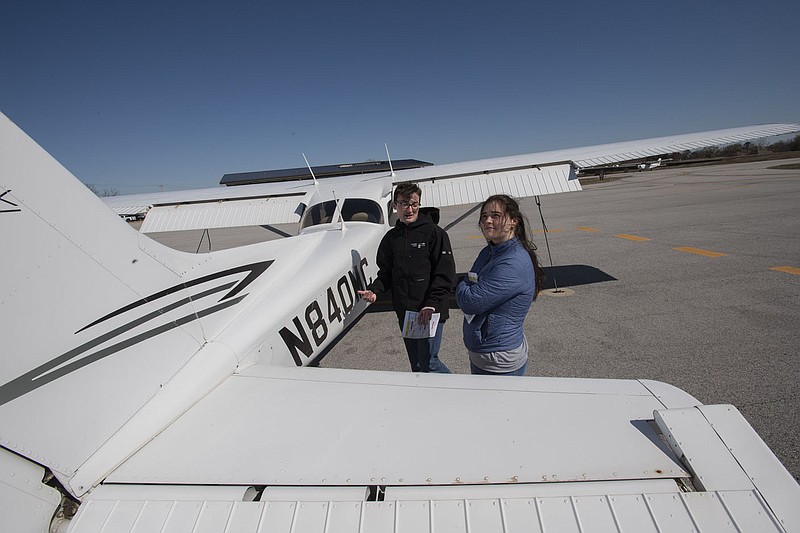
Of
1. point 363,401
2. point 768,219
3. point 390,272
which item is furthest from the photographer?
point 768,219

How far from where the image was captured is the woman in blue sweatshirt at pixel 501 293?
2107 millimetres

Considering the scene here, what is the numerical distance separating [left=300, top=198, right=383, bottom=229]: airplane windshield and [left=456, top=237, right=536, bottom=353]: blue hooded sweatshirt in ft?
10.3

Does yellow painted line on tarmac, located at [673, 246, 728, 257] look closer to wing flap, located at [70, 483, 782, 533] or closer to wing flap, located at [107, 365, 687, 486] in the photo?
wing flap, located at [107, 365, 687, 486]

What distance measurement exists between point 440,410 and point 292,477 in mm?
560

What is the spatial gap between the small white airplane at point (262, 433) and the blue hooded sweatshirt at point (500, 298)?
2.11ft

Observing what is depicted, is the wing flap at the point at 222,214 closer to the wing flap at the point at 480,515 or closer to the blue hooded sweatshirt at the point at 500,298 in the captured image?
the blue hooded sweatshirt at the point at 500,298

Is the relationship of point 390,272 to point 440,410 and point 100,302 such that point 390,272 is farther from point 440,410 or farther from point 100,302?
point 100,302

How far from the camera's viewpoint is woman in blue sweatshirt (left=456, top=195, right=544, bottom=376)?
6.91 feet

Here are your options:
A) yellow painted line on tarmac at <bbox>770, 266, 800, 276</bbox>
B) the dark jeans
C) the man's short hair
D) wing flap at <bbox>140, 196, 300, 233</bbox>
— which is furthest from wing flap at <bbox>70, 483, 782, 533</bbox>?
yellow painted line on tarmac at <bbox>770, 266, 800, 276</bbox>

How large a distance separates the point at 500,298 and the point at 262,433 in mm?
1357

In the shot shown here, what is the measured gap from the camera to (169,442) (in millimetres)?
1452

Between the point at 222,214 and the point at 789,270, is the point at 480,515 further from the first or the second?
the point at 789,270

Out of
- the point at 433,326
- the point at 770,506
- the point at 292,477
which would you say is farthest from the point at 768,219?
the point at 292,477

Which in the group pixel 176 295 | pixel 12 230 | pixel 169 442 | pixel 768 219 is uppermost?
pixel 12 230
